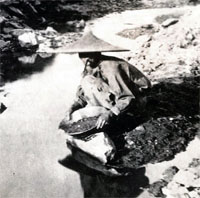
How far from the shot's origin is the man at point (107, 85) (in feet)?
3.75

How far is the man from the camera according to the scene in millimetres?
1144

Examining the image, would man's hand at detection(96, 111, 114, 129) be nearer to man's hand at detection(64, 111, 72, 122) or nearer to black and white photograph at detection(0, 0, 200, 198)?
black and white photograph at detection(0, 0, 200, 198)

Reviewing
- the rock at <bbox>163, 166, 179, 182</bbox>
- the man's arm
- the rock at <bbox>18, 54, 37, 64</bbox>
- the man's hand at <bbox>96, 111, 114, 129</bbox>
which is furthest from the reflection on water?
the rock at <bbox>163, 166, 179, 182</bbox>

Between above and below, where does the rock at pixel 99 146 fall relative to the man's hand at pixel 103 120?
below

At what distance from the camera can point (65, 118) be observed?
1199 millimetres

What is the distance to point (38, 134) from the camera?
1211 mm

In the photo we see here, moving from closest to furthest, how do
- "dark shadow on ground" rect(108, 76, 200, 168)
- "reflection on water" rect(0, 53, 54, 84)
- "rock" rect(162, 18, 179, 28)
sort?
"dark shadow on ground" rect(108, 76, 200, 168) → "reflection on water" rect(0, 53, 54, 84) → "rock" rect(162, 18, 179, 28)

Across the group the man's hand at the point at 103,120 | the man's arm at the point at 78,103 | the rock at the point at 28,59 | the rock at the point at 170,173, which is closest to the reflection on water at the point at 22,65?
the rock at the point at 28,59

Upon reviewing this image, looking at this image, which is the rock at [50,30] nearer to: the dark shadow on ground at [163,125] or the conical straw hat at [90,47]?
the conical straw hat at [90,47]

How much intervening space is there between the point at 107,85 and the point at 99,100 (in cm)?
6

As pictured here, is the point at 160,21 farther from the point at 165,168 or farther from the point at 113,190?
the point at 113,190

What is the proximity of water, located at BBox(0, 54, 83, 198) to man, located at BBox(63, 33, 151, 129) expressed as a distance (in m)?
0.10

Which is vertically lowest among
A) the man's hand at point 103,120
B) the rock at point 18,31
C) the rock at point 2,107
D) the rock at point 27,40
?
the rock at point 2,107

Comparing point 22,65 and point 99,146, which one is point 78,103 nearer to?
point 99,146
